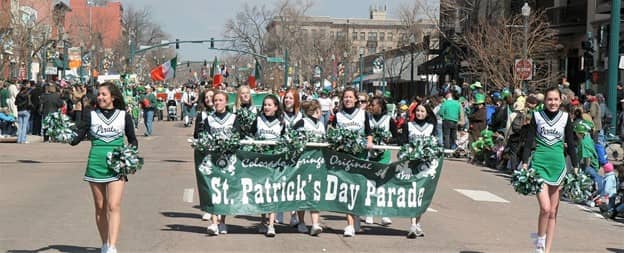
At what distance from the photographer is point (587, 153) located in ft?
53.8

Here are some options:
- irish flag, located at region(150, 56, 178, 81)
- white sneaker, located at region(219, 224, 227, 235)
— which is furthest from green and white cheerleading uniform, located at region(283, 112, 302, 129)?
irish flag, located at region(150, 56, 178, 81)

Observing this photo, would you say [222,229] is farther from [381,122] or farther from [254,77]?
[254,77]

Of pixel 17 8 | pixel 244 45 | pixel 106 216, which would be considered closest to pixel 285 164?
pixel 106 216

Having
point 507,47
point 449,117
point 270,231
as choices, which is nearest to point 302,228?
point 270,231

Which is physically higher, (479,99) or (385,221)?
(479,99)

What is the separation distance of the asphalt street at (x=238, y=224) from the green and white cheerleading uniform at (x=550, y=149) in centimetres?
145

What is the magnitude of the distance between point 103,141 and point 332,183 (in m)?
3.27

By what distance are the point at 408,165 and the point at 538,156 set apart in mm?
2130

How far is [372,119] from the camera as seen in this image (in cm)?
1216

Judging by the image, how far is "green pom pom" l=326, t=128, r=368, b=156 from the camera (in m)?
11.4

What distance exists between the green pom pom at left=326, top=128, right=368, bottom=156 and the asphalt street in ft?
3.39

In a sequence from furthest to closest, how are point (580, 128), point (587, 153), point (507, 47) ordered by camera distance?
1. point (507, 47)
2. point (587, 153)
3. point (580, 128)

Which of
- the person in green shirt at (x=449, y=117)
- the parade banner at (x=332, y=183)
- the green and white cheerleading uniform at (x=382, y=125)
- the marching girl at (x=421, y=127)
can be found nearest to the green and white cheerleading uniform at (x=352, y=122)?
the green and white cheerleading uniform at (x=382, y=125)

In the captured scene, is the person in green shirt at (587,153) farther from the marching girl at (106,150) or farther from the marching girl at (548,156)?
the marching girl at (106,150)
